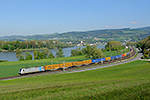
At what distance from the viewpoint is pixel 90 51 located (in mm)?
87562

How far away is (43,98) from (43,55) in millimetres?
96986

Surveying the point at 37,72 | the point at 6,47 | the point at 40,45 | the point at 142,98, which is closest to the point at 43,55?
the point at 37,72

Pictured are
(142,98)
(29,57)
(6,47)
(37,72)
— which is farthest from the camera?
(6,47)

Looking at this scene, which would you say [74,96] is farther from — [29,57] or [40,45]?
[40,45]

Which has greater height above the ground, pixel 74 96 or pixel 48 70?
pixel 74 96

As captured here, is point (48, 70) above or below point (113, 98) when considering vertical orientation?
below

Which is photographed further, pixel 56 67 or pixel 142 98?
pixel 56 67

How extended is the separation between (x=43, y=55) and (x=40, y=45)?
8851 centimetres

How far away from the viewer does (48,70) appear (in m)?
56.8

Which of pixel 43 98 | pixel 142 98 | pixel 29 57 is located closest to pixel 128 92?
pixel 142 98

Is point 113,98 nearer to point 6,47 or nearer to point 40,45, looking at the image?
point 6,47

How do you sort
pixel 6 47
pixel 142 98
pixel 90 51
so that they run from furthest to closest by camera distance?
1. pixel 6 47
2. pixel 90 51
3. pixel 142 98

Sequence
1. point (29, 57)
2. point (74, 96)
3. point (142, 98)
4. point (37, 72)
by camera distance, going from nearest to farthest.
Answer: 1. point (142, 98)
2. point (74, 96)
3. point (37, 72)
4. point (29, 57)

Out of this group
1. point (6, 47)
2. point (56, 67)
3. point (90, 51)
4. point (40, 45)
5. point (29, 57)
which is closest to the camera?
point (56, 67)
